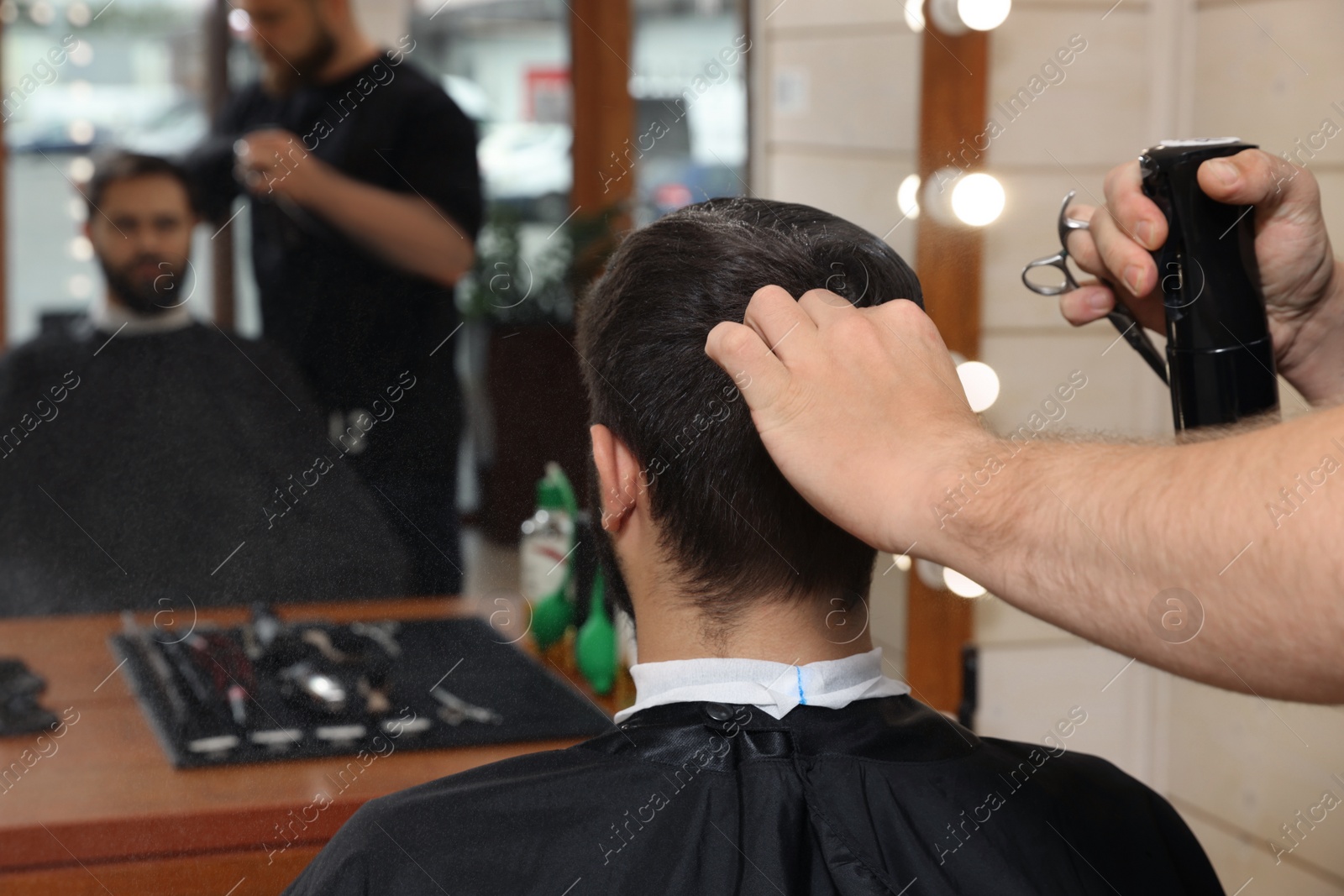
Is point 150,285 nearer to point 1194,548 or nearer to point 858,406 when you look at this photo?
point 858,406

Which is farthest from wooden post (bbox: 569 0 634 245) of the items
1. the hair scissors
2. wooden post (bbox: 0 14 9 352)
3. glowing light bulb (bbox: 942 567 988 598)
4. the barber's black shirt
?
the hair scissors

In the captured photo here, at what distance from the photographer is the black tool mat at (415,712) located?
3.93 feet

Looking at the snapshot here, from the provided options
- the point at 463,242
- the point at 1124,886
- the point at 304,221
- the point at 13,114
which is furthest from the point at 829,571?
the point at 13,114

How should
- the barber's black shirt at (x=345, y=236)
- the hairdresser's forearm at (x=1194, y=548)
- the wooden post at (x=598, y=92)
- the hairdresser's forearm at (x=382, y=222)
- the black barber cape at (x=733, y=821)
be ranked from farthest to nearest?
the wooden post at (x=598, y=92) → the hairdresser's forearm at (x=382, y=222) → the barber's black shirt at (x=345, y=236) → the black barber cape at (x=733, y=821) → the hairdresser's forearm at (x=1194, y=548)

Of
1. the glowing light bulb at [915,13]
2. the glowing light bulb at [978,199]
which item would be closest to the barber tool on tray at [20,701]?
the glowing light bulb at [978,199]

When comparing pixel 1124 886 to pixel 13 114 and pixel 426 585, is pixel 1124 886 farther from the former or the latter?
pixel 13 114

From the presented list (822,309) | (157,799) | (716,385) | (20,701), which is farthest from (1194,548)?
(20,701)

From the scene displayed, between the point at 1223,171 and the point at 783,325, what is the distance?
0.46 meters

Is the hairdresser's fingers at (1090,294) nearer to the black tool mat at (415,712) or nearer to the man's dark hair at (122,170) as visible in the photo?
the black tool mat at (415,712)

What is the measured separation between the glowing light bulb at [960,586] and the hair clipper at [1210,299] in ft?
2.73

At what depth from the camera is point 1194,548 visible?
2.13 feet

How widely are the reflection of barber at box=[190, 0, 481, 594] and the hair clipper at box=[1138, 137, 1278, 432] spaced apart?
2.42ft

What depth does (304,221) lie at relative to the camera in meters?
1.73

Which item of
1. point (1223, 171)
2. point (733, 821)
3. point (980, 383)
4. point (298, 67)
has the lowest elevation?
point (733, 821)
